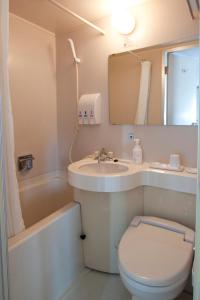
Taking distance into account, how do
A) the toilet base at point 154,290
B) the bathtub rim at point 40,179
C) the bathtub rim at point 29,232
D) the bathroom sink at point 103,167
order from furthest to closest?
the bathtub rim at point 40,179, the bathroom sink at point 103,167, the bathtub rim at point 29,232, the toilet base at point 154,290

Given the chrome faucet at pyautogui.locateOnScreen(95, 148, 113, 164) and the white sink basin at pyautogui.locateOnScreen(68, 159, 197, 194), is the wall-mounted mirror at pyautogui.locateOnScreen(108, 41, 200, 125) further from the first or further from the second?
the white sink basin at pyautogui.locateOnScreen(68, 159, 197, 194)

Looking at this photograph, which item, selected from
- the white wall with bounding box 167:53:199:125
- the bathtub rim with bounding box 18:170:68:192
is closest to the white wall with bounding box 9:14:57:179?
the bathtub rim with bounding box 18:170:68:192

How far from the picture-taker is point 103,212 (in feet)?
5.29

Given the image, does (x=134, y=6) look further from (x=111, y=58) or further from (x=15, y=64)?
(x=15, y=64)

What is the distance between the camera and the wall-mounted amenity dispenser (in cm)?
194

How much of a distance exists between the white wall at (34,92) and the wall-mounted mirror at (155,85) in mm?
707

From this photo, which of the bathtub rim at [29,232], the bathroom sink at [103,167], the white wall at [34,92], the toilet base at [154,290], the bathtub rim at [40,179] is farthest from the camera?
the bathtub rim at [40,179]

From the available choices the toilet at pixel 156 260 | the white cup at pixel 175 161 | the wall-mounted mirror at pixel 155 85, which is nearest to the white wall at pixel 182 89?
the wall-mounted mirror at pixel 155 85

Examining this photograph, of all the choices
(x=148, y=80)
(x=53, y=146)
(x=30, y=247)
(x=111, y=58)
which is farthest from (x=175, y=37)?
(x=30, y=247)

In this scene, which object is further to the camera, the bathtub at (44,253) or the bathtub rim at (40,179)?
the bathtub rim at (40,179)

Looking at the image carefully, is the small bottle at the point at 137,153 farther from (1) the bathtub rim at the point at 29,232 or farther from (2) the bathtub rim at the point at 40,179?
(2) the bathtub rim at the point at 40,179

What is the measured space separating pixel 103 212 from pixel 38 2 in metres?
1.66

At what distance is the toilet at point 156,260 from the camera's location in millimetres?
1036

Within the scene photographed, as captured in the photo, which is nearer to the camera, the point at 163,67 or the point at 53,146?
the point at 163,67
